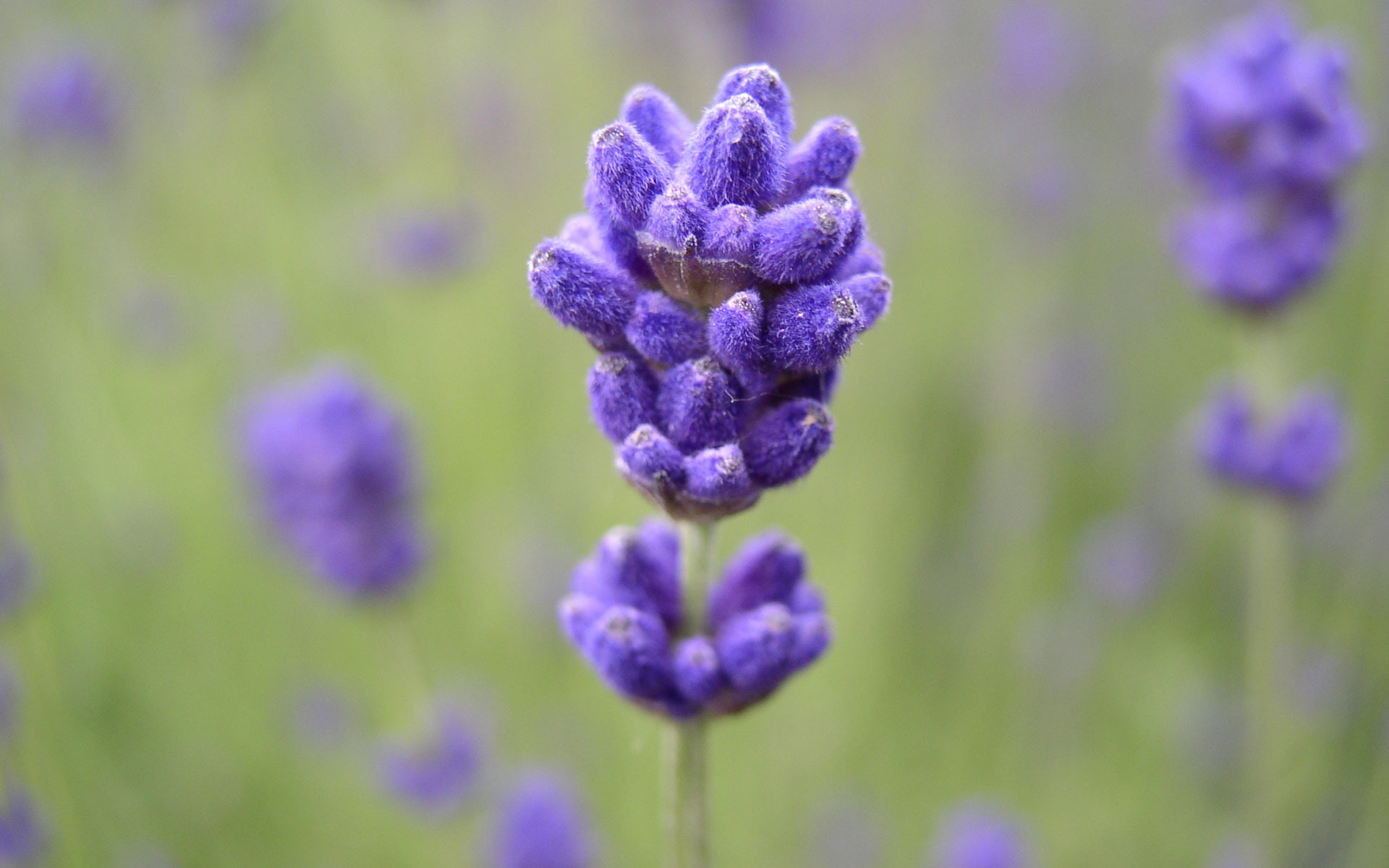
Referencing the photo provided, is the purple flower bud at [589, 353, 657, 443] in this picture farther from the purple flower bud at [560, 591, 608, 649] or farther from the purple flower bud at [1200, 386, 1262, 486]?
the purple flower bud at [1200, 386, 1262, 486]

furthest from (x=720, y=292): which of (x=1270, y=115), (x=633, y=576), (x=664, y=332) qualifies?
(x=1270, y=115)

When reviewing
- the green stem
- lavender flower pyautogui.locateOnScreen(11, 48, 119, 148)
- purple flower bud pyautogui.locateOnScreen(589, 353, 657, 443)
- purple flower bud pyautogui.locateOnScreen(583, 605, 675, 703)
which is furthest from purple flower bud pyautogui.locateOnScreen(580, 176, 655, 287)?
lavender flower pyautogui.locateOnScreen(11, 48, 119, 148)

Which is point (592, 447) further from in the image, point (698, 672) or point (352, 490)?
point (698, 672)

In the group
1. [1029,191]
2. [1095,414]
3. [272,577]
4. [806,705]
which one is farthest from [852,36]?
[272,577]

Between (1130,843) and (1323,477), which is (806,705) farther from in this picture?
(1323,477)

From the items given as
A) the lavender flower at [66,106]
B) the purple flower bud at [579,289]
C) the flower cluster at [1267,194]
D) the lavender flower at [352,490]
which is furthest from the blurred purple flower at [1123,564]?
the lavender flower at [66,106]
